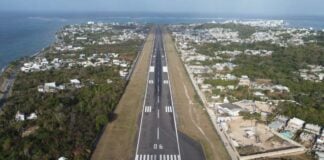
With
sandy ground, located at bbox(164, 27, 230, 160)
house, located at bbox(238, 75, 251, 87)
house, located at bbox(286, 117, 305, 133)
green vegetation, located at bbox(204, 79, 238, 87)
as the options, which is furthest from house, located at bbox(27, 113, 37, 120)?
house, located at bbox(238, 75, 251, 87)

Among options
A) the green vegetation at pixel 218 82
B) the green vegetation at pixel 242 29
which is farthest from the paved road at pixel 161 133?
the green vegetation at pixel 242 29

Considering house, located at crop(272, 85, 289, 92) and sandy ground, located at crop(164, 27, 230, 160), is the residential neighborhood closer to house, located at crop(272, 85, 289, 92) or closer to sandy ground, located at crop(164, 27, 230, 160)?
house, located at crop(272, 85, 289, 92)

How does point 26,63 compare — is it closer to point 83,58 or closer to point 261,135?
point 83,58

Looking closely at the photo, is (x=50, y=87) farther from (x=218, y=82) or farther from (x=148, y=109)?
(x=218, y=82)

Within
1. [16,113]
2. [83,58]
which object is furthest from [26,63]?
[16,113]

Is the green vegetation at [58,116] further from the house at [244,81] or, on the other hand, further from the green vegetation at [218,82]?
the house at [244,81]

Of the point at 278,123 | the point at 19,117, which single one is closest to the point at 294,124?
the point at 278,123

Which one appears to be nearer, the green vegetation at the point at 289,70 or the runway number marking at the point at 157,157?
the runway number marking at the point at 157,157
